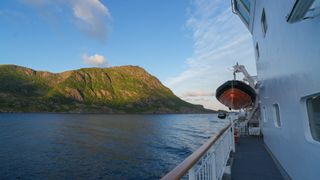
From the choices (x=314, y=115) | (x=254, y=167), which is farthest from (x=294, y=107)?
(x=254, y=167)

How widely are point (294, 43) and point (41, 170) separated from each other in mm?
18622

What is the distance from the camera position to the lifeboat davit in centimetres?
1221

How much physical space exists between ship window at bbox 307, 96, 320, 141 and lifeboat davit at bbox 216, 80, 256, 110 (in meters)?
8.87

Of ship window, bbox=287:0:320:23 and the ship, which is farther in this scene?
the ship

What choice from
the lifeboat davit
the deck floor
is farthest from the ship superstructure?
the lifeboat davit

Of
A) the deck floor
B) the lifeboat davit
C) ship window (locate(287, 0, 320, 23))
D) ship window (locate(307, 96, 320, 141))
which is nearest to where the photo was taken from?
ship window (locate(287, 0, 320, 23))

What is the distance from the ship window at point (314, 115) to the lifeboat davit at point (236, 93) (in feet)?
29.1

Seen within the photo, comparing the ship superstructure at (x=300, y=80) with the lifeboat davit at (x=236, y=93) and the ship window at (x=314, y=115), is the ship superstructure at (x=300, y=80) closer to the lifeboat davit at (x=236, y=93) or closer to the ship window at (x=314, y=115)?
the ship window at (x=314, y=115)

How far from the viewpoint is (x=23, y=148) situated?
26.4 m

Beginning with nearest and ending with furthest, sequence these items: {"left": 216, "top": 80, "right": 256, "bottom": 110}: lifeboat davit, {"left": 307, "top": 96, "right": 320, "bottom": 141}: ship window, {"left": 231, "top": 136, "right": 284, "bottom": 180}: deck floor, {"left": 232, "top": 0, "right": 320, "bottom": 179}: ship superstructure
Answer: {"left": 232, "top": 0, "right": 320, "bottom": 179}: ship superstructure, {"left": 307, "top": 96, "right": 320, "bottom": 141}: ship window, {"left": 231, "top": 136, "right": 284, "bottom": 180}: deck floor, {"left": 216, "top": 80, "right": 256, "bottom": 110}: lifeboat davit

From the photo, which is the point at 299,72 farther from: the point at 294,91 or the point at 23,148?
the point at 23,148

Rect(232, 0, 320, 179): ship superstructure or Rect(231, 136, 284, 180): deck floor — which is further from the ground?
Rect(232, 0, 320, 179): ship superstructure

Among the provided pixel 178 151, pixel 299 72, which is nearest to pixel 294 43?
pixel 299 72

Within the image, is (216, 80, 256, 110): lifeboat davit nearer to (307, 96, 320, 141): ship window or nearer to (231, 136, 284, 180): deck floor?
(231, 136, 284, 180): deck floor
